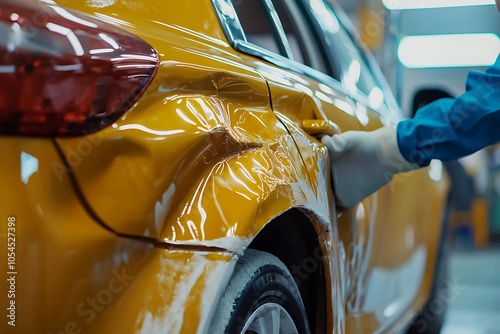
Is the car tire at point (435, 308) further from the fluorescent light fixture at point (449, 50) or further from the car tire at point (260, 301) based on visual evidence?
the fluorescent light fixture at point (449, 50)

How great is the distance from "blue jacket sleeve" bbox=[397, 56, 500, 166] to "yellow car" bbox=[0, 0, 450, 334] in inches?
12.4

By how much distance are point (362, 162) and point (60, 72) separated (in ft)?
3.69

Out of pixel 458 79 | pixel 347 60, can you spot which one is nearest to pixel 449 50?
pixel 458 79

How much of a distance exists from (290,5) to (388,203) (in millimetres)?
826

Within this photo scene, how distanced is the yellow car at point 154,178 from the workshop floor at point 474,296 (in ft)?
9.79

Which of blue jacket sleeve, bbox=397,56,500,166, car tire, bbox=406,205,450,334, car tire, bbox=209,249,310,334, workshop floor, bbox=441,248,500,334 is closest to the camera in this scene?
car tire, bbox=209,249,310,334

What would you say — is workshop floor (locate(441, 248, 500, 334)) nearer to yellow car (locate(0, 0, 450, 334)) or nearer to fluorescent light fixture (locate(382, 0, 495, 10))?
yellow car (locate(0, 0, 450, 334))

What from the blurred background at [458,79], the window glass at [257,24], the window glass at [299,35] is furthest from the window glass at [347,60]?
the window glass at [257,24]

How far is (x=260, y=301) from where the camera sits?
1.54 m

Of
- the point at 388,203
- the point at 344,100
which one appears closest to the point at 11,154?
the point at 344,100

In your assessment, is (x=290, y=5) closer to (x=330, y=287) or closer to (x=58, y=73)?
(x=330, y=287)

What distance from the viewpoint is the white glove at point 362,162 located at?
2049mm

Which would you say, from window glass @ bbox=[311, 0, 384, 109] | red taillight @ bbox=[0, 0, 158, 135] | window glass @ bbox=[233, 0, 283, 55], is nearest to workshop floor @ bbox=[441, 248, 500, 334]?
window glass @ bbox=[311, 0, 384, 109]

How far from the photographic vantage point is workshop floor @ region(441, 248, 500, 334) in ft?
15.0
